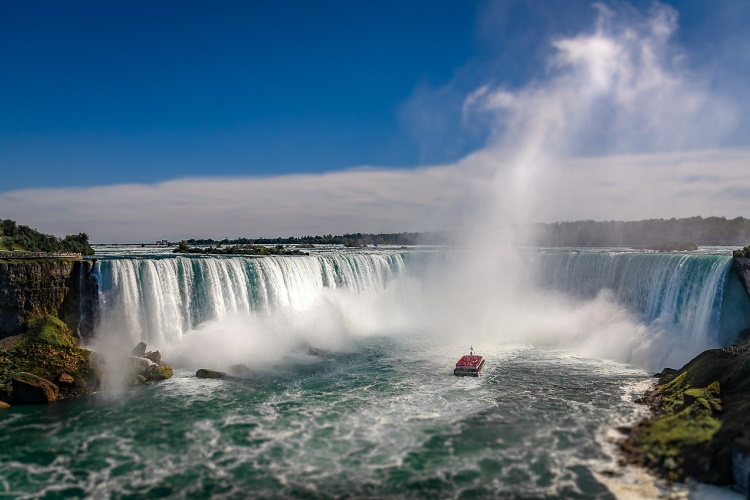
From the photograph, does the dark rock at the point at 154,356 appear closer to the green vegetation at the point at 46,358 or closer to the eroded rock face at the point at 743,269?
the green vegetation at the point at 46,358

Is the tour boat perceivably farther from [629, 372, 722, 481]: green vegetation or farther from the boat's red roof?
[629, 372, 722, 481]: green vegetation

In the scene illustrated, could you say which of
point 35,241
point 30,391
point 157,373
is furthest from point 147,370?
point 35,241

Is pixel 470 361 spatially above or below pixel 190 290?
below

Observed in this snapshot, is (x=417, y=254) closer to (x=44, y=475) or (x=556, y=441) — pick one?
(x=556, y=441)

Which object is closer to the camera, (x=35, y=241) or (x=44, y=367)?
(x=44, y=367)

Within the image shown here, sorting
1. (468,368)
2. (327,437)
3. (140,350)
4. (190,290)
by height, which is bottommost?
(327,437)

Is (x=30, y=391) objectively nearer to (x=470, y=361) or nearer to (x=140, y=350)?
(x=140, y=350)

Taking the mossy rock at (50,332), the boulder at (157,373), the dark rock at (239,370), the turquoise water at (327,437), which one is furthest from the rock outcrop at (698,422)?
the mossy rock at (50,332)
